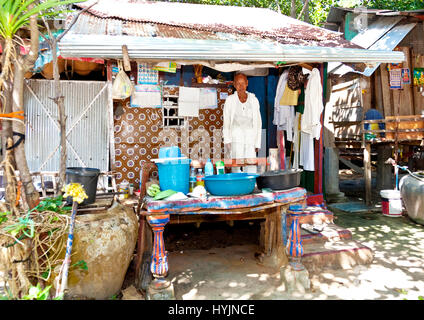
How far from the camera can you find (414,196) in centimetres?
685

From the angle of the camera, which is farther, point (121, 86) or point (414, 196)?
point (414, 196)

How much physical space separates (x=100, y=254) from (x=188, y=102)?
13.5ft

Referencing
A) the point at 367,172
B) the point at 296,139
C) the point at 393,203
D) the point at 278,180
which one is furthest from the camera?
the point at 367,172

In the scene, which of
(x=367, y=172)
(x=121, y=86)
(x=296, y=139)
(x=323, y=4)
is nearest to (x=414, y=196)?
(x=367, y=172)

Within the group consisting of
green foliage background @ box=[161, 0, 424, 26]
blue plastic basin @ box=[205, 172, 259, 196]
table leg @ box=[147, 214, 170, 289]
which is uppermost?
green foliage background @ box=[161, 0, 424, 26]

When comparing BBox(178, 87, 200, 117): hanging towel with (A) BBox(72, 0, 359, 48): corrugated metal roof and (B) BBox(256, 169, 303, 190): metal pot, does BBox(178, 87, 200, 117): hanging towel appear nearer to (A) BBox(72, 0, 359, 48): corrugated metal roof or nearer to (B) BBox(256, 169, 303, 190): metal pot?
(A) BBox(72, 0, 359, 48): corrugated metal roof

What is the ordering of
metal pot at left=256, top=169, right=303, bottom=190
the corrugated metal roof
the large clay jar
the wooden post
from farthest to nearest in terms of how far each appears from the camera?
the wooden post < the corrugated metal roof < metal pot at left=256, top=169, right=303, bottom=190 < the large clay jar

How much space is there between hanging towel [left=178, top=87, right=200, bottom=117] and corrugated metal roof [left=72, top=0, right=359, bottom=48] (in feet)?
4.32

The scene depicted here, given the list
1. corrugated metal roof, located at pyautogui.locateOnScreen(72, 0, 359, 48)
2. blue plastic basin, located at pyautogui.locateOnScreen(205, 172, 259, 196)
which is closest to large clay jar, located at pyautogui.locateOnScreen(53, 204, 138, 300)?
blue plastic basin, located at pyautogui.locateOnScreen(205, 172, 259, 196)

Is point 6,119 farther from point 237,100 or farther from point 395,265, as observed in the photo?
point 395,265

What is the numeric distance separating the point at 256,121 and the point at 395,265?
125 inches

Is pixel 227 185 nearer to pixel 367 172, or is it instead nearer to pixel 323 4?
pixel 367 172

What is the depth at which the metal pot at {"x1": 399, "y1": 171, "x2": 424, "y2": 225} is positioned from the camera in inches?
265
